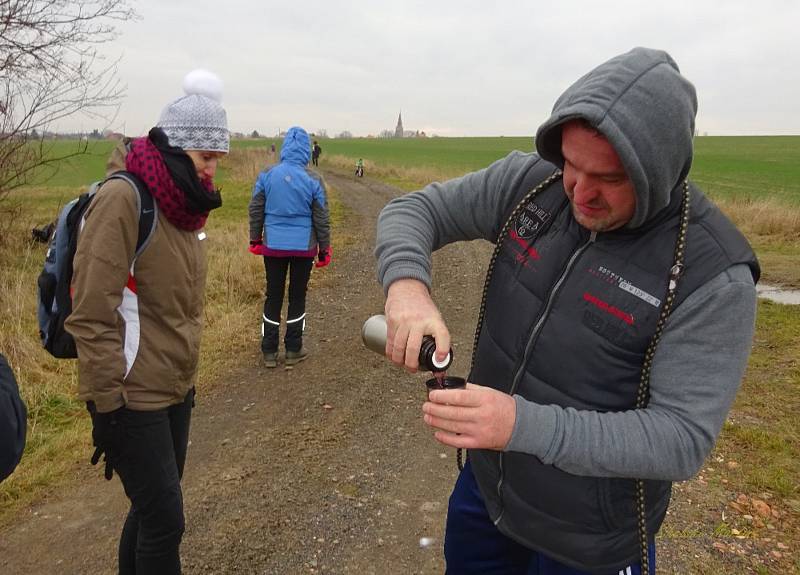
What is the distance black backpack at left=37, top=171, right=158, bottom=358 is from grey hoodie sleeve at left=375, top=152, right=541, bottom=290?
38.6 inches

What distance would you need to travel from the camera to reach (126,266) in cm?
210

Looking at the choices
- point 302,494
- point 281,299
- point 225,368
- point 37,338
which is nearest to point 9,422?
point 302,494

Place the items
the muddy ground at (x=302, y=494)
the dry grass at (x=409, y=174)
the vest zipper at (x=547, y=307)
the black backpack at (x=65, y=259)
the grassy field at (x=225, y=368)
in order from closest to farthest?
the vest zipper at (x=547, y=307)
the black backpack at (x=65, y=259)
the muddy ground at (x=302, y=494)
the grassy field at (x=225, y=368)
the dry grass at (x=409, y=174)

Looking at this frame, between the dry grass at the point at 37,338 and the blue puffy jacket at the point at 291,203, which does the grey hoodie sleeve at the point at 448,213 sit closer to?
the dry grass at the point at 37,338

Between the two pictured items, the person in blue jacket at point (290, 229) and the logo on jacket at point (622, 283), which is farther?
the person in blue jacket at point (290, 229)

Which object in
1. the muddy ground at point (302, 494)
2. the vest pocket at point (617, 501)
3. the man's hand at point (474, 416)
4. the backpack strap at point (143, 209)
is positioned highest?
the backpack strap at point (143, 209)

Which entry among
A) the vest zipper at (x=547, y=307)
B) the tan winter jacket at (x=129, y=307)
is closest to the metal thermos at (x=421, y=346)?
the vest zipper at (x=547, y=307)

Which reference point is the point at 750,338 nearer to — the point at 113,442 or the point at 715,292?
the point at 715,292

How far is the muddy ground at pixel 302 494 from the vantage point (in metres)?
2.94

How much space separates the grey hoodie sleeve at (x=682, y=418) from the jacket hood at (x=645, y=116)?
26cm

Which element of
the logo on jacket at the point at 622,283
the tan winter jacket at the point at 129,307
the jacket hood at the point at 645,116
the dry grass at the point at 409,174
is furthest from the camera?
the dry grass at the point at 409,174

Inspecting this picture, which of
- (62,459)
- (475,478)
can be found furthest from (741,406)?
(62,459)

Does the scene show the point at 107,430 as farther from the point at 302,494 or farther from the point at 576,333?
the point at 576,333

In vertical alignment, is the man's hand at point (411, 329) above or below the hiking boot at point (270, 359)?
above
